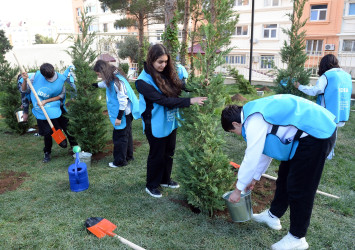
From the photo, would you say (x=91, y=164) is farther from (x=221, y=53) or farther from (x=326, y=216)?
(x=326, y=216)

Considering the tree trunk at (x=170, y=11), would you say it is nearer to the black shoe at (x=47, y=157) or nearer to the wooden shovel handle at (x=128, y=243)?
the black shoe at (x=47, y=157)

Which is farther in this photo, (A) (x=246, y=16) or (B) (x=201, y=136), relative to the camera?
(A) (x=246, y=16)

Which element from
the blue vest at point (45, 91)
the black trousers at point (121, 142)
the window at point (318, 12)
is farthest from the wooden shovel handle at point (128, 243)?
the window at point (318, 12)

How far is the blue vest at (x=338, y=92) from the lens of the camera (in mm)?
4363

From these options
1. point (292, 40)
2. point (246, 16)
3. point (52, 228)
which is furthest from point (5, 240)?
point (246, 16)

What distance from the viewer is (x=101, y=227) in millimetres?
2947

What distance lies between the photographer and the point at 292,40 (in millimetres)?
5539

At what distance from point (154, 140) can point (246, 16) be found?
76.8 ft

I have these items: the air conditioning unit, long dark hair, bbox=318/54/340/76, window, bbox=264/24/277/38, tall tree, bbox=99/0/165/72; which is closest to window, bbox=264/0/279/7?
window, bbox=264/24/277/38

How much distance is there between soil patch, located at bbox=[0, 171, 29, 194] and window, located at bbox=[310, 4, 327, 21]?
23.0m

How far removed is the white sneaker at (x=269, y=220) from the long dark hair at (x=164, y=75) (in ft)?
5.52

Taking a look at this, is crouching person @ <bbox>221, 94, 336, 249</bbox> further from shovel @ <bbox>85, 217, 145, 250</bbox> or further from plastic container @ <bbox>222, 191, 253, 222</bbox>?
shovel @ <bbox>85, 217, 145, 250</bbox>

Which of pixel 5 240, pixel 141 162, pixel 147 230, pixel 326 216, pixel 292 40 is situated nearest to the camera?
pixel 5 240

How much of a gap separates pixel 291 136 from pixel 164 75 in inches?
65.7
